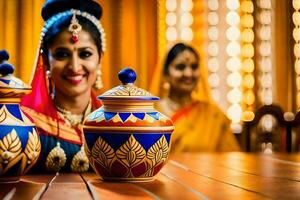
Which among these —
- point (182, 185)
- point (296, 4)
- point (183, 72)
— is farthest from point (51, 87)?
point (296, 4)

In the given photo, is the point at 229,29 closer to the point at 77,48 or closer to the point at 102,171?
the point at 77,48

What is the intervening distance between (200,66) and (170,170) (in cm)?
177

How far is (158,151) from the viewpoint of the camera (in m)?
1.00

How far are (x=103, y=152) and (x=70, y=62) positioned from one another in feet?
0.99

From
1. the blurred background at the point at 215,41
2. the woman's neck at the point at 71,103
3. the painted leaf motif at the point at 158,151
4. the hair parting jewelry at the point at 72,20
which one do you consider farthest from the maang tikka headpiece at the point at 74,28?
the blurred background at the point at 215,41

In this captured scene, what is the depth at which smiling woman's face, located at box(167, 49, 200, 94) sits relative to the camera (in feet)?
9.50

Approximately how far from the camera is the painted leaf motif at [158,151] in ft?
3.25

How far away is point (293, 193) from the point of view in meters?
Result: 0.83

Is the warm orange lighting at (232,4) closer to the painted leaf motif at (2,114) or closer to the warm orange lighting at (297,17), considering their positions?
the warm orange lighting at (297,17)

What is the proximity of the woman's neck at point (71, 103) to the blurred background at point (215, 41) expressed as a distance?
7.47 ft

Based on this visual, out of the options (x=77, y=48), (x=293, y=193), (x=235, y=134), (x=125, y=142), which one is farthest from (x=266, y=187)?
(x=235, y=134)

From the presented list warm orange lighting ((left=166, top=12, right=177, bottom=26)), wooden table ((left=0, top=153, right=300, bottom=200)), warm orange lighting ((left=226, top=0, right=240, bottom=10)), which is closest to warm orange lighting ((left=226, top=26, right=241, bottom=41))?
warm orange lighting ((left=226, top=0, right=240, bottom=10))

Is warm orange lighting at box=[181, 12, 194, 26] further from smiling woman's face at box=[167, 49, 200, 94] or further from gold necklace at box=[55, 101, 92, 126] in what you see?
gold necklace at box=[55, 101, 92, 126]

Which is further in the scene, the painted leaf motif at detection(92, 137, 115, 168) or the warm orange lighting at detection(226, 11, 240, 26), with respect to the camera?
the warm orange lighting at detection(226, 11, 240, 26)
